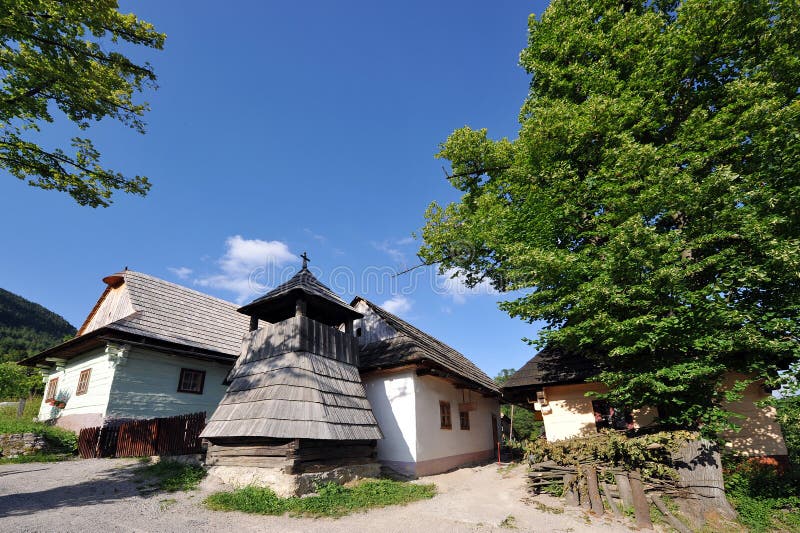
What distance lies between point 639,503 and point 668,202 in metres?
6.16

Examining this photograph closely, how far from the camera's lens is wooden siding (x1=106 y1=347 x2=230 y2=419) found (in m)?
12.6

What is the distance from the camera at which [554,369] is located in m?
11.9

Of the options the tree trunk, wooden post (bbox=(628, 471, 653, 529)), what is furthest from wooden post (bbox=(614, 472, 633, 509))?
the tree trunk

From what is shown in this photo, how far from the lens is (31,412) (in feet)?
54.9

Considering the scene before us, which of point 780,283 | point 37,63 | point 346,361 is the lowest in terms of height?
point 346,361

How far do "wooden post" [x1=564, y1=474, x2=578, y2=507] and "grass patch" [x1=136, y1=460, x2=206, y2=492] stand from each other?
8765mm

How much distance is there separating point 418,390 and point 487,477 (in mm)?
3478

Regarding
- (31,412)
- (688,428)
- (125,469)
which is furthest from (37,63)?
(31,412)

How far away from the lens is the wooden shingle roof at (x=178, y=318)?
13945mm

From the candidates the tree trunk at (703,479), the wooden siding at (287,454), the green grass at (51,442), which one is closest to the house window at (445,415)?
the wooden siding at (287,454)

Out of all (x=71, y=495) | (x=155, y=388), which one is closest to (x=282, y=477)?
(x=71, y=495)

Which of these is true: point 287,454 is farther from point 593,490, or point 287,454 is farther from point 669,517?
point 669,517

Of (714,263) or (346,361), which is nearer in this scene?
(714,263)

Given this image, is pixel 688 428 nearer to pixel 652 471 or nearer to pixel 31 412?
pixel 652 471
